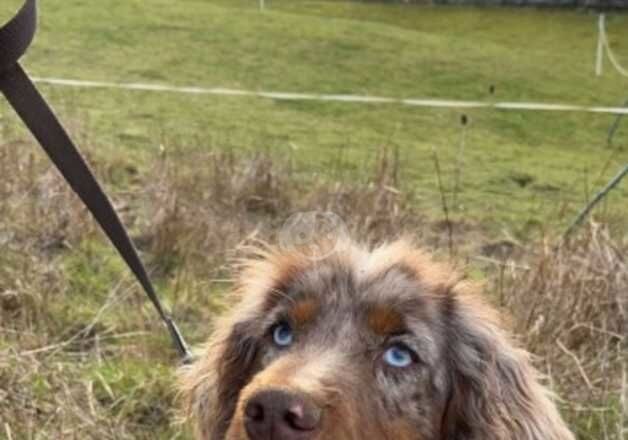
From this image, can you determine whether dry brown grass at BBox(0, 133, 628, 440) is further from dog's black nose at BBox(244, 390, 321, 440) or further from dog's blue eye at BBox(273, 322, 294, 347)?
dog's black nose at BBox(244, 390, 321, 440)

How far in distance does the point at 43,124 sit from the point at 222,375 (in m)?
0.85

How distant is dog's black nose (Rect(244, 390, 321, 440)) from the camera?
2555mm

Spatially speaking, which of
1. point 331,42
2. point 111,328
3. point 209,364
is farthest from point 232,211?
point 331,42

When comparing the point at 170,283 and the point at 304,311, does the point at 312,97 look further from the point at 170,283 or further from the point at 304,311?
the point at 304,311

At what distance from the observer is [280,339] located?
10.5ft

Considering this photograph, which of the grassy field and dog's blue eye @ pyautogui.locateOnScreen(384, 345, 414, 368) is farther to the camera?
the grassy field

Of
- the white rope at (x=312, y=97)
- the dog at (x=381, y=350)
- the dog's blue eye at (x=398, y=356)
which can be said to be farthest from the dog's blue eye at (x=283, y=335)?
the white rope at (x=312, y=97)

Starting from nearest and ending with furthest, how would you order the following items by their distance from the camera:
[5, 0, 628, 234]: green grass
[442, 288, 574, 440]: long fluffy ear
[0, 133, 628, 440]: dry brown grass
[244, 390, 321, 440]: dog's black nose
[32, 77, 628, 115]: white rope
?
[244, 390, 321, 440]: dog's black nose
[442, 288, 574, 440]: long fluffy ear
[0, 133, 628, 440]: dry brown grass
[5, 0, 628, 234]: green grass
[32, 77, 628, 115]: white rope

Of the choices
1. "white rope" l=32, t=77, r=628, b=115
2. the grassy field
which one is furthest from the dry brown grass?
"white rope" l=32, t=77, r=628, b=115

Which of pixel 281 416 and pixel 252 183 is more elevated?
pixel 281 416

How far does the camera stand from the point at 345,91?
12133mm

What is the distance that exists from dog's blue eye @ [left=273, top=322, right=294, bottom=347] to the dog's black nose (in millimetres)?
578

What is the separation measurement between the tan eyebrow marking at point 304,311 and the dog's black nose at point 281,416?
0.58 metres

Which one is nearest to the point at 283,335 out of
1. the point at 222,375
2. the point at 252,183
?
the point at 222,375
